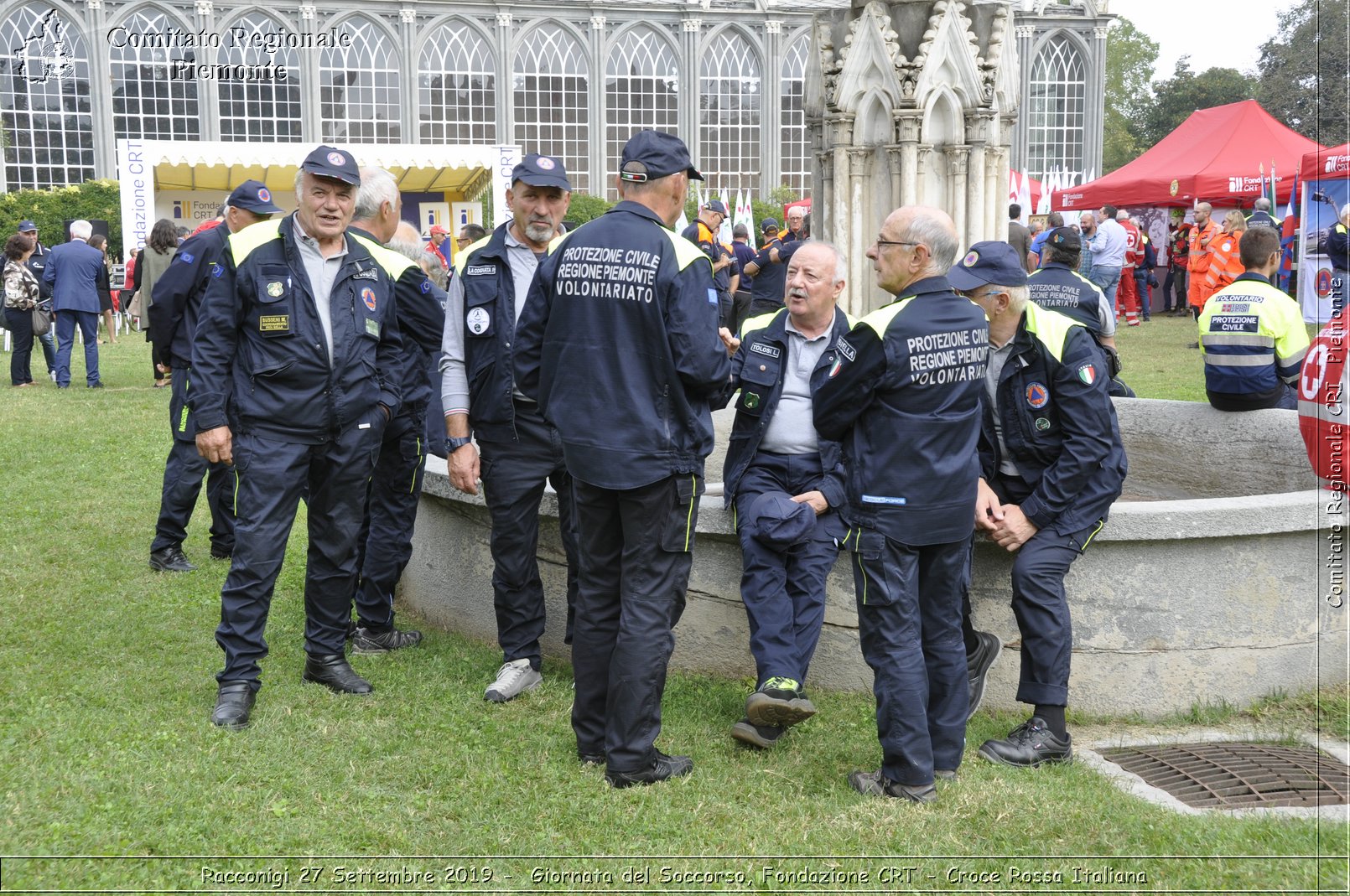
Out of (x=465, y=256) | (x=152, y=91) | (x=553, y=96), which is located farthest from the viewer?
(x=553, y=96)

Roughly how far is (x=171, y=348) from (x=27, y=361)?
35.3 ft

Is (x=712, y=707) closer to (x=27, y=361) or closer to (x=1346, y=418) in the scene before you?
(x=1346, y=418)

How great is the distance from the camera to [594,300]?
13.7 feet

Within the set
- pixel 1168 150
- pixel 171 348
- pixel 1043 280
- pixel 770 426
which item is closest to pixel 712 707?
pixel 770 426

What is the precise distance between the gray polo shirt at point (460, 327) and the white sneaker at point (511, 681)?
3.51 ft

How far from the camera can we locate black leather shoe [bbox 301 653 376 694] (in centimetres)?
521

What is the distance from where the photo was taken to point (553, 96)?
163 ft

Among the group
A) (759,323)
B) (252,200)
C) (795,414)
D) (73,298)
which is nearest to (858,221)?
(759,323)

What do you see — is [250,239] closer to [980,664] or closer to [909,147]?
[980,664]

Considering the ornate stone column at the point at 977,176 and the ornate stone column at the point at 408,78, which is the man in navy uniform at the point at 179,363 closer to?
the ornate stone column at the point at 977,176

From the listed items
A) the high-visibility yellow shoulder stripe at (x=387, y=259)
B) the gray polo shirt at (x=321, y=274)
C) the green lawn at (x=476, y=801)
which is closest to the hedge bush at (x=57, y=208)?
the high-visibility yellow shoulder stripe at (x=387, y=259)

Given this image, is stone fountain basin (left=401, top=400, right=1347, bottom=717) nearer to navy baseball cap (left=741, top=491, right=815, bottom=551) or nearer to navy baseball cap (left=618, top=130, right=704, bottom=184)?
navy baseball cap (left=741, top=491, right=815, bottom=551)

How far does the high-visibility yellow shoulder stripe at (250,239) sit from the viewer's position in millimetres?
4812

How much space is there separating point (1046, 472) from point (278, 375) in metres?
2.90
